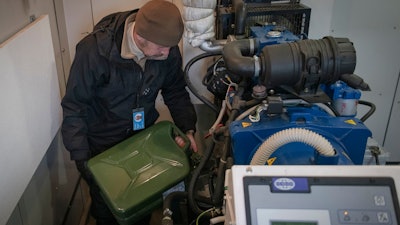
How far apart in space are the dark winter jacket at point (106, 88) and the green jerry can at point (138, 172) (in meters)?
0.23

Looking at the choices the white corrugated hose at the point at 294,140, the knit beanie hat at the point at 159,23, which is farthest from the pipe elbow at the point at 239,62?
the knit beanie hat at the point at 159,23

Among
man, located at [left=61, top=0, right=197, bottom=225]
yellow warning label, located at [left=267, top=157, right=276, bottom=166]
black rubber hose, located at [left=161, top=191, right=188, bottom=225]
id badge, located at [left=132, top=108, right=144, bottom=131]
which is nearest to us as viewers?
yellow warning label, located at [left=267, top=157, right=276, bottom=166]

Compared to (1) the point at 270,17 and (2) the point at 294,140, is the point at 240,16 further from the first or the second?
(2) the point at 294,140

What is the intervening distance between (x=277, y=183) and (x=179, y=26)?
3.32 ft

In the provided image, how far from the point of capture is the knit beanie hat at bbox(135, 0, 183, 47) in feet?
5.29

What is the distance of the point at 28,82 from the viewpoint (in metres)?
1.47

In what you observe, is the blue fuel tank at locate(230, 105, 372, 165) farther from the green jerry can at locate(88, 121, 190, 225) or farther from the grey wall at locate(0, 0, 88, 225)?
the grey wall at locate(0, 0, 88, 225)

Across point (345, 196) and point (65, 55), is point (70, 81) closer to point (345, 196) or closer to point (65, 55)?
point (65, 55)

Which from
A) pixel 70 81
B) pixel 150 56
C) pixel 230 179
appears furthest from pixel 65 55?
pixel 230 179

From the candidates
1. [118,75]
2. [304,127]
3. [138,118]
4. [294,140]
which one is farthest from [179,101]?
[294,140]

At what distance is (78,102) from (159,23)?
562 millimetres

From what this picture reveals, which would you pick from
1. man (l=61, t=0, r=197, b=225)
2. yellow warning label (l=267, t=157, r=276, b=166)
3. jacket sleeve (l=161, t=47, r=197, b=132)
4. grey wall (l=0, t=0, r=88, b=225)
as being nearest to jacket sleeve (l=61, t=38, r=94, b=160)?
man (l=61, t=0, r=197, b=225)

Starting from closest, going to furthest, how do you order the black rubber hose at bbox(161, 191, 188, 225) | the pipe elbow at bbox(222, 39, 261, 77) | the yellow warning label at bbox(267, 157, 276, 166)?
the yellow warning label at bbox(267, 157, 276, 166)
the pipe elbow at bbox(222, 39, 261, 77)
the black rubber hose at bbox(161, 191, 188, 225)

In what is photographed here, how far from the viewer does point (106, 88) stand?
1853 mm
